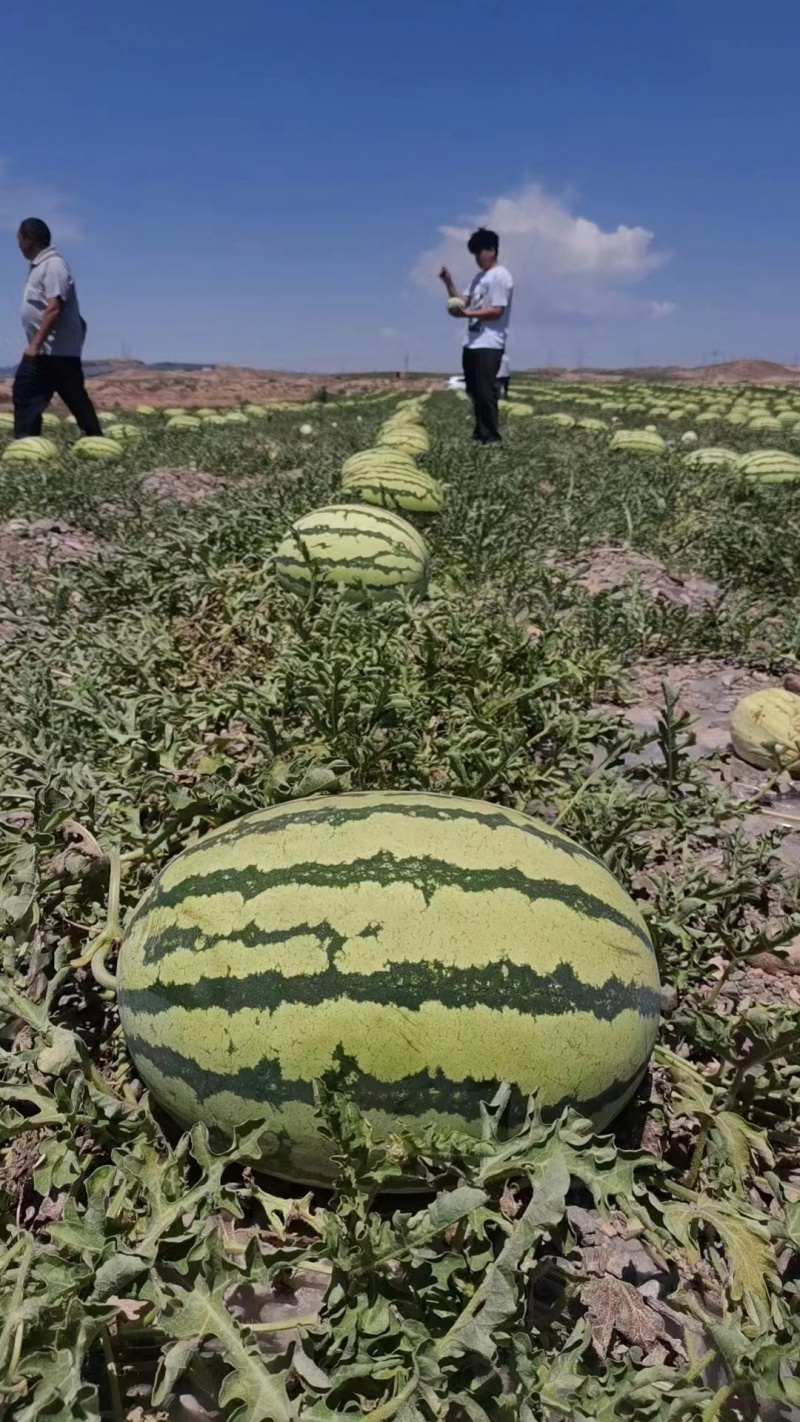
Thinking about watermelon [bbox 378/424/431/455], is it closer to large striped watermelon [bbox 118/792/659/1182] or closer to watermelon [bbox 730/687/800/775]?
watermelon [bbox 730/687/800/775]

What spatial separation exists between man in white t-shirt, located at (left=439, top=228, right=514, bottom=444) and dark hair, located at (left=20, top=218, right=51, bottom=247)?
452 cm

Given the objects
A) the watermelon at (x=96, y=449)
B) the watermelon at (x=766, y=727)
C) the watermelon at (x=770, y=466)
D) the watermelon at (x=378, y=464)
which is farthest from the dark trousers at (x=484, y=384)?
the watermelon at (x=766, y=727)

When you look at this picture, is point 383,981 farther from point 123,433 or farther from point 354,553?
point 123,433

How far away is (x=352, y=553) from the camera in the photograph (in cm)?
389

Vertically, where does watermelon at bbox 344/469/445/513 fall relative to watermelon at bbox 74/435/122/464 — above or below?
below

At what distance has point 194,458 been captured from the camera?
10.1m

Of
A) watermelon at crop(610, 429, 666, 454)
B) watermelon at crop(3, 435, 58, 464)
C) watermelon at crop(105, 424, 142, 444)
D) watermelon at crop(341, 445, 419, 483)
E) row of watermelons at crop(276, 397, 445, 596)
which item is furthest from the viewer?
watermelon at crop(105, 424, 142, 444)

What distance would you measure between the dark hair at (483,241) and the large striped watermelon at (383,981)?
10.1 m

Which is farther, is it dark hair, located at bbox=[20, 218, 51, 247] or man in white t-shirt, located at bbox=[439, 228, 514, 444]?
man in white t-shirt, located at bbox=[439, 228, 514, 444]

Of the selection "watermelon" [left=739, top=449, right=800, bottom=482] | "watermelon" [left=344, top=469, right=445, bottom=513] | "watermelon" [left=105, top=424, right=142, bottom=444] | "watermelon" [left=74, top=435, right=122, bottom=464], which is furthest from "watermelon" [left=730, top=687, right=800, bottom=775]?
"watermelon" [left=105, top=424, right=142, bottom=444]

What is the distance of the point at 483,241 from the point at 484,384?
1678mm

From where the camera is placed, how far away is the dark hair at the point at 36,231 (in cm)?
→ 856

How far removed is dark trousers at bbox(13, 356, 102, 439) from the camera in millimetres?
8883

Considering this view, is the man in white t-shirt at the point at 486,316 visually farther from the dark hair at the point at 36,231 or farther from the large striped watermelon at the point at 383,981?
the large striped watermelon at the point at 383,981
